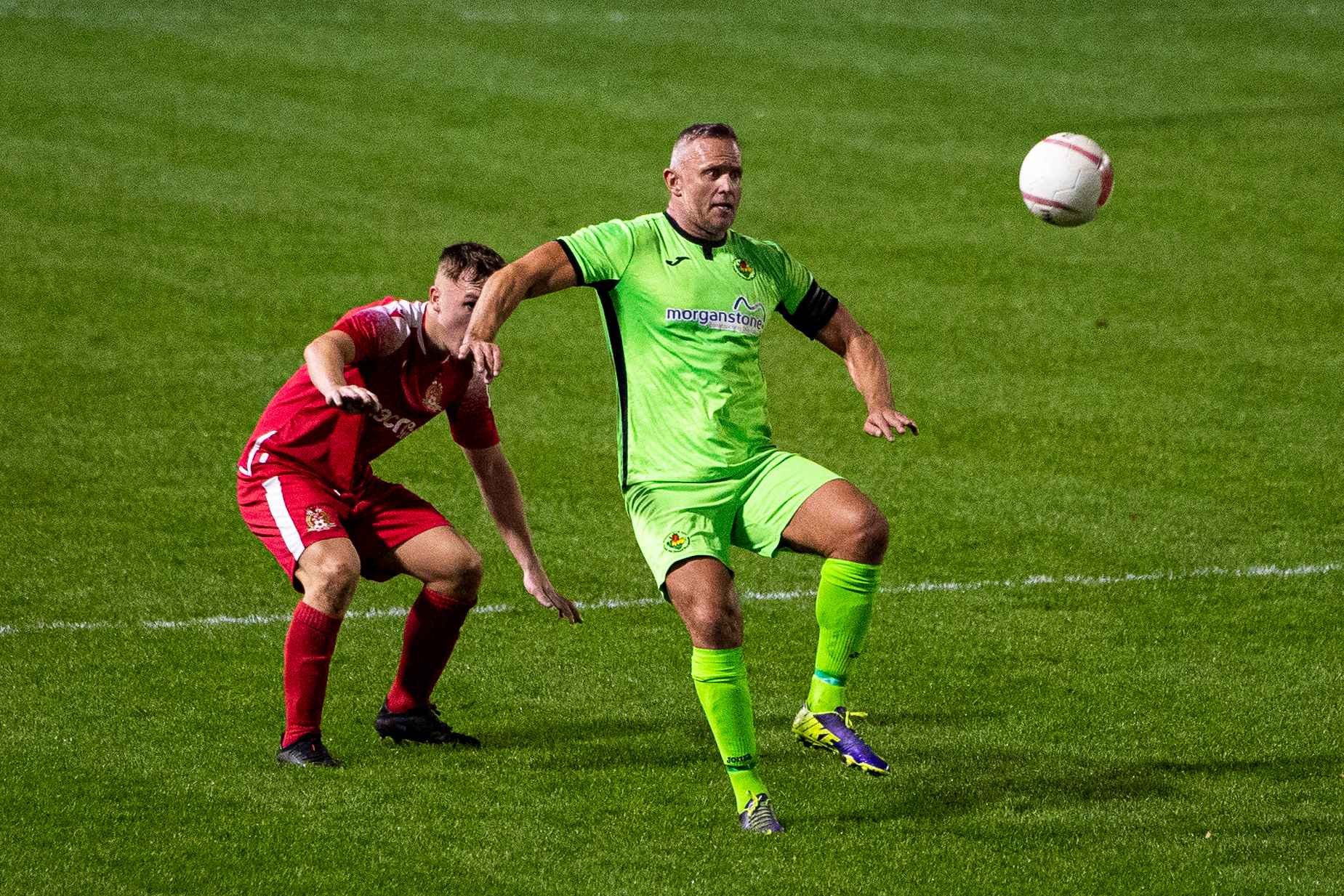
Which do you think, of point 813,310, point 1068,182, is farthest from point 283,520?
point 1068,182

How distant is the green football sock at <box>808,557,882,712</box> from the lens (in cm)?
620

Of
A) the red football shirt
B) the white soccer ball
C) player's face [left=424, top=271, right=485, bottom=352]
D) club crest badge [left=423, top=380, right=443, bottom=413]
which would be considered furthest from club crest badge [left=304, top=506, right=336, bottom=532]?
the white soccer ball

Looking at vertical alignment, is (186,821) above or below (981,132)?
below

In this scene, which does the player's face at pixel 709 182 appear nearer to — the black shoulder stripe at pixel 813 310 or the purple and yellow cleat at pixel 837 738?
the black shoulder stripe at pixel 813 310

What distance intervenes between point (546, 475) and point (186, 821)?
17.1 feet

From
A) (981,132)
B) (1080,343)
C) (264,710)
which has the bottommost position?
(264,710)

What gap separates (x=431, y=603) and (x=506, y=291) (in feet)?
5.17

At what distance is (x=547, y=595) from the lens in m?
6.84

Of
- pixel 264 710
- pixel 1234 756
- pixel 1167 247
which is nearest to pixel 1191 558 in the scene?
pixel 1234 756

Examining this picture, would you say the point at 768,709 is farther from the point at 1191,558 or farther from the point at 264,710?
the point at 1191,558

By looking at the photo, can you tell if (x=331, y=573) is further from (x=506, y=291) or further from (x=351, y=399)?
(x=506, y=291)

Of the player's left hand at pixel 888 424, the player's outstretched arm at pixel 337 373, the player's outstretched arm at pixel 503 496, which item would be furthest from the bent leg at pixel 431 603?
the player's left hand at pixel 888 424

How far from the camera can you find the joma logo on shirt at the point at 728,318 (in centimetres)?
624

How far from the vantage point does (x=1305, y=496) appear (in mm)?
10547
